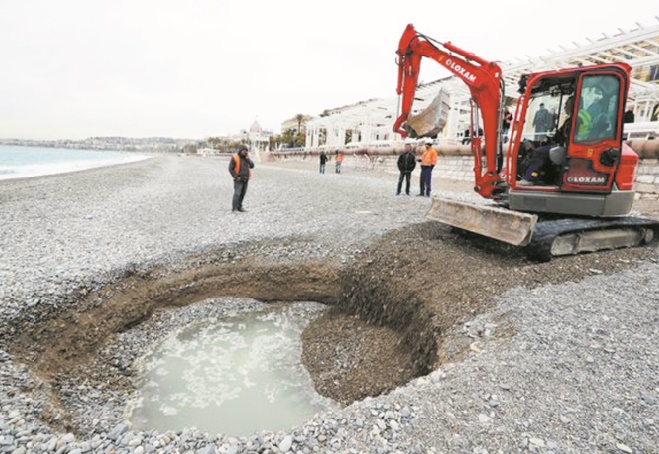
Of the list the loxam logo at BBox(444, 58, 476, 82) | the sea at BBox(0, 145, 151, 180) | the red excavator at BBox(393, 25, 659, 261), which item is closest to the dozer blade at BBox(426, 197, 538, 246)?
the red excavator at BBox(393, 25, 659, 261)

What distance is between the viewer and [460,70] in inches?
264

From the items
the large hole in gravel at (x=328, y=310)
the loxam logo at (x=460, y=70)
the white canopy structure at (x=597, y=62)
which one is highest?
→ the white canopy structure at (x=597, y=62)

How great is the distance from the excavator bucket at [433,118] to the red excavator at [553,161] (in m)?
0.04

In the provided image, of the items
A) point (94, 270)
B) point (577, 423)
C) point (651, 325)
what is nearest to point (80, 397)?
point (94, 270)

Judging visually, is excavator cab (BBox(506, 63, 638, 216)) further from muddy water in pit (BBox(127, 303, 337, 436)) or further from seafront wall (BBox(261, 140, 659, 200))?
seafront wall (BBox(261, 140, 659, 200))

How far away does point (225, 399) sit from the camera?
4.24m

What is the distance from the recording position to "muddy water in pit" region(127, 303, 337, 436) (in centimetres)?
396

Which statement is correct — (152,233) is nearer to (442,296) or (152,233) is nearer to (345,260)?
(345,260)

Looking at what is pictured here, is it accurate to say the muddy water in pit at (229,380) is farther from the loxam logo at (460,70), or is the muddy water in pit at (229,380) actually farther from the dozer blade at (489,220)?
the loxam logo at (460,70)

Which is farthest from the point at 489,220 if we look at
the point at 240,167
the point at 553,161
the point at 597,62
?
the point at 597,62

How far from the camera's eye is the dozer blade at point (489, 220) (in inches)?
205

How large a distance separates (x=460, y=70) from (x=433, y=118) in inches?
39.2

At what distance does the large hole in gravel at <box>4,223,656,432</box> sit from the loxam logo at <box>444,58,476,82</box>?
9.97 ft

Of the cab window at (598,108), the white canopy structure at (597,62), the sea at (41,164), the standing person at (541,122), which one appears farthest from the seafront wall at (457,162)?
the sea at (41,164)
